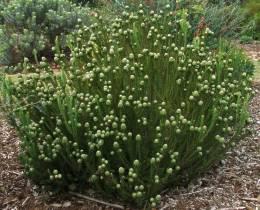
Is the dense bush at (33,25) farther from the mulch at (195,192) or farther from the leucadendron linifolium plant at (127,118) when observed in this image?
the leucadendron linifolium plant at (127,118)

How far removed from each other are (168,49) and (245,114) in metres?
0.70

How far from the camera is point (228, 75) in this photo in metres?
4.07

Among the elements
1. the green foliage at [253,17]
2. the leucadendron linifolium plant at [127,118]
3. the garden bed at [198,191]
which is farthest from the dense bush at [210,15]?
the leucadendron linifolium plant at [127,118]

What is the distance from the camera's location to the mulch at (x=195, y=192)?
385cm

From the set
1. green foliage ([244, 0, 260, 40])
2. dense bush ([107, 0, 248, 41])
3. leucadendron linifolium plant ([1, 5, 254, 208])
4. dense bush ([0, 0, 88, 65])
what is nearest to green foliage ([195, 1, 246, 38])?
dense bush ([107, 0, 248, 41])

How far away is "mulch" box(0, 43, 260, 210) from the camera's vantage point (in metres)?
3.85

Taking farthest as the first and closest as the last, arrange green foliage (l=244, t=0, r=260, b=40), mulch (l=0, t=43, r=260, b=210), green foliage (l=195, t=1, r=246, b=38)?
green foliage (l=244, t=0, r=260, b=40) < green foliage (l=195, t=1, r=246, b=38) < mulch (l=0, t=43, r=260, b=210)

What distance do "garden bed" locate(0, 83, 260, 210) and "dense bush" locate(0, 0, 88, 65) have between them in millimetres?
4149

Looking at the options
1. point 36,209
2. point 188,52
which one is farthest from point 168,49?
point 36,209

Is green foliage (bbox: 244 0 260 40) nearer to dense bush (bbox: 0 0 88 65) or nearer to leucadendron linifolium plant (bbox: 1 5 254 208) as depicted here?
dense bush (bbox: 0 0 88 65)

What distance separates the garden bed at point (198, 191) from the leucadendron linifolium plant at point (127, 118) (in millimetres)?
103

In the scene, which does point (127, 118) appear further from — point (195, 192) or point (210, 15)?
point (210, 15)

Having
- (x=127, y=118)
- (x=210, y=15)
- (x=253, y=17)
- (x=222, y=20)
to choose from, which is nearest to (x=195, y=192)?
(x=127, y=118)

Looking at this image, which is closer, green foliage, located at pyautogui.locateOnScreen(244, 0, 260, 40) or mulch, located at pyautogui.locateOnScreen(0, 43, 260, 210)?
mulch, located at pyautogui.locateOnScreen(0, 43, 260, 210)
